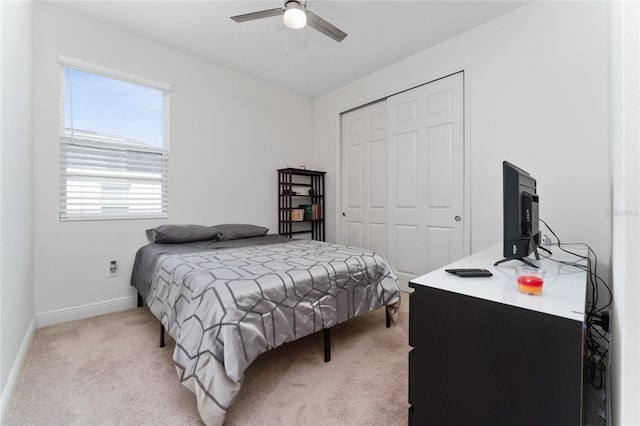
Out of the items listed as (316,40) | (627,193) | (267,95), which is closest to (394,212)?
(316,40)

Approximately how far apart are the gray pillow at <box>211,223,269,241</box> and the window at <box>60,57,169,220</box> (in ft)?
1.97

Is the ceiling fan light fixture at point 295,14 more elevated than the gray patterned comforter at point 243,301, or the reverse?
the ceiling fan light fixture at point 295,14

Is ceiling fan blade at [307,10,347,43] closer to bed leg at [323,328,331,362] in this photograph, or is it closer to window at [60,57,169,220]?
window at [60,57,169,220]

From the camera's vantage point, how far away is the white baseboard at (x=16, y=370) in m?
1.34

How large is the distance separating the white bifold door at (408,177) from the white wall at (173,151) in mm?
1089

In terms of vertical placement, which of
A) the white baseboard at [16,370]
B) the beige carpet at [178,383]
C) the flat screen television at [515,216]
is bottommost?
the beige carpet at [178,383]

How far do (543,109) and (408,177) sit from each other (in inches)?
52.9

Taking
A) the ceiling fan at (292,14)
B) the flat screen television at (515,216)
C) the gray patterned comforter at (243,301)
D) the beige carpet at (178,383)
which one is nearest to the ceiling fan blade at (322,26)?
the ceiling fan at (292,14)

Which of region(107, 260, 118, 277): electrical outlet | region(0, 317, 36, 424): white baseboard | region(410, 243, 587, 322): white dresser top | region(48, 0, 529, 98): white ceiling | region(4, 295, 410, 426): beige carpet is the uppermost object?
region(48, 0, 529, 98): white ceiling

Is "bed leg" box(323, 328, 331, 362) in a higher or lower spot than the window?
lower

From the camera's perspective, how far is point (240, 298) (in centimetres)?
139

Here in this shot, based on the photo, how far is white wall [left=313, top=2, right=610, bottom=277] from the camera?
2078 millimetres

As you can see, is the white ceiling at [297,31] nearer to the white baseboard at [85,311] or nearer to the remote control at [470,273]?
the remote control at [470,273]

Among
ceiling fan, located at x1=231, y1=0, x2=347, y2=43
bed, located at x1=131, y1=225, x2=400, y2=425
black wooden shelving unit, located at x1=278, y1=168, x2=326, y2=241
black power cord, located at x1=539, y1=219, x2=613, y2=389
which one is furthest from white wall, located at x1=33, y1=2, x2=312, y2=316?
black power cord, located at x1=539, y1=219, x2=613, y2=389
